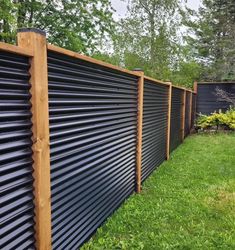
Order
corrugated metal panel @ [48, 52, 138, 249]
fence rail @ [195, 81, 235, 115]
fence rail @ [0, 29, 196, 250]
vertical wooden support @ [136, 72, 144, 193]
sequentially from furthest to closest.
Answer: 1. fence rail @ [195, 81, 235, 115]
2. vertical wooden support @ [136, 72, 144, 193]
3. corrugated metal panel @ [48, 52, 138, 249]
4. fence rail @ [0, 29, 196, 250]

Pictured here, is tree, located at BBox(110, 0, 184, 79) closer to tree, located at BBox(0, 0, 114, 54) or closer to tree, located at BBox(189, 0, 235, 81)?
tree, located at BBox(0, 0, 114, 54)

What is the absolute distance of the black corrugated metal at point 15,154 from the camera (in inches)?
64.6

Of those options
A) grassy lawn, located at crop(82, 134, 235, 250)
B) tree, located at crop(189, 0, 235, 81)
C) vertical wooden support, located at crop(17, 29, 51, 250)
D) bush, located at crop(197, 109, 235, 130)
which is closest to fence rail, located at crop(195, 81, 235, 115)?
bush, located at crop(197, 109, 235, 130)

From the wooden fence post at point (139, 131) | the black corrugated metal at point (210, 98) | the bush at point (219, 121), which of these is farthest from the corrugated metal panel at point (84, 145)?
the black corrugated metal at point (210, 98)

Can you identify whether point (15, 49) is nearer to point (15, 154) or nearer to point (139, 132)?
point (15, 154)

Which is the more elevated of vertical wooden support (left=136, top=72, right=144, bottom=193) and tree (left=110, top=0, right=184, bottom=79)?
tree (left=110, top=0, right=184, bottom=79)

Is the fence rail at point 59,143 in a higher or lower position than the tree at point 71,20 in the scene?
lower

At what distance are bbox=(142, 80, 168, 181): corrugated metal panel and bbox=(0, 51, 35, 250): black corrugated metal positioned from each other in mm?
3027

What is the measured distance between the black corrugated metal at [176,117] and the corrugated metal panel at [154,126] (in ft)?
3.05

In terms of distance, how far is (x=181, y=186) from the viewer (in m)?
4.60

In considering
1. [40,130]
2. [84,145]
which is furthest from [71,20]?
[40,130]

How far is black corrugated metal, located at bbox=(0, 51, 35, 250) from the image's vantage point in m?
1.64

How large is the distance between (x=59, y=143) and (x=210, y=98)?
1105cm

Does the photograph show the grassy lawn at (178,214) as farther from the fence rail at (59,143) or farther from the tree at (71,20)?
the tree at (71,20)
